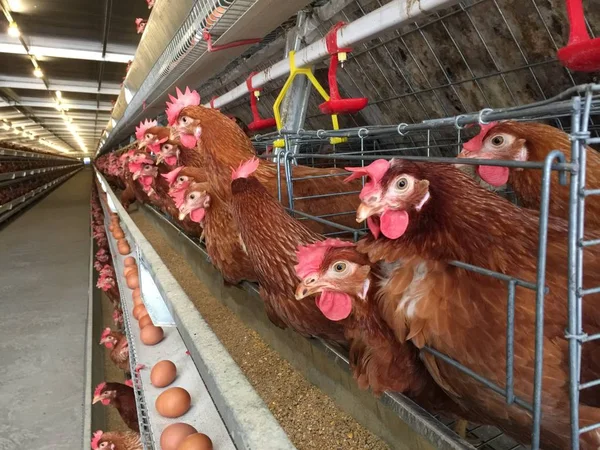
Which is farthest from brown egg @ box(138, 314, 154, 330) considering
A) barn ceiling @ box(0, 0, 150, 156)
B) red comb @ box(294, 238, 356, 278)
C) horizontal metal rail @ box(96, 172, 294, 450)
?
barn ceiling @ box(0, 0, 150, 156)

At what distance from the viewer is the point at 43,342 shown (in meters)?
2.21

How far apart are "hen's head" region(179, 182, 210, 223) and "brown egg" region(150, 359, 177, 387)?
489 mm

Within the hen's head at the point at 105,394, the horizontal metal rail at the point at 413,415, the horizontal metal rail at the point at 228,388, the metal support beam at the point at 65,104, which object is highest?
the metal support beam at the point at 65,104

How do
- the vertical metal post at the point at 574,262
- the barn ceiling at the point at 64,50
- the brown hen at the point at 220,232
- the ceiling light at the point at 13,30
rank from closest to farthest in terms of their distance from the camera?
the vertical metal post at the point at 574,262
the brown hen at the point at 220,232
the barn ceiling at the point at 64,50
the ceiling light at the point at 13,30

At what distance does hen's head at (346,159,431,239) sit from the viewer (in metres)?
0.60

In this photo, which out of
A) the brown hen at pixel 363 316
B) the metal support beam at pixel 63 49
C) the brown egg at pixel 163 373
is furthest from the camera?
the metal support beam at pixel 63 49

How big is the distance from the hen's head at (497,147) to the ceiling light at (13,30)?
15.3 ft

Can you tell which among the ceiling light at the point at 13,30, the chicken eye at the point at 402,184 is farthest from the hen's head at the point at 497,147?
the ceiling light at the point at 13,30

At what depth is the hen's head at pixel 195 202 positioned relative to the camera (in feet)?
4.41

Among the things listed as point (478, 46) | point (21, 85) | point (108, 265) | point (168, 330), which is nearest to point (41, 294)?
point (108, 265)

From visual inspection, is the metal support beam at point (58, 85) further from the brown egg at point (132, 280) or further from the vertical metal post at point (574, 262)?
the vertical metal post at point (574, 262)

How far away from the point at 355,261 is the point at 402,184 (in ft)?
0.58

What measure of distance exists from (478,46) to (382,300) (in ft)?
5.02

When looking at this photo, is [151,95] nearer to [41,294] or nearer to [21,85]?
[41,294]
